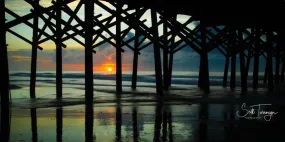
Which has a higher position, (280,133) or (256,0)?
(256,0)

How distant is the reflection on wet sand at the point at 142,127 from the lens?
496cm

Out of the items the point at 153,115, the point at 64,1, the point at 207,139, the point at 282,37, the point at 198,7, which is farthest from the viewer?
Answer: the point at 282,37

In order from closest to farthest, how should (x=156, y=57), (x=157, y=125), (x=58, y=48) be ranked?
(x=157, y=125) → (x=58, y=48) → (x=156, y=57)

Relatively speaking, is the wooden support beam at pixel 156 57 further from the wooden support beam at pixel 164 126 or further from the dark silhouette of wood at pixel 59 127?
the dark silhouette of wood at pixel 59 127

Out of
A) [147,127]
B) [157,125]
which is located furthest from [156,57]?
[147,127]

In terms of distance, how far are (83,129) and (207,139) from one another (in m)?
1.94

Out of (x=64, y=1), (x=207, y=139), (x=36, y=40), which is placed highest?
(x=64, y=1)

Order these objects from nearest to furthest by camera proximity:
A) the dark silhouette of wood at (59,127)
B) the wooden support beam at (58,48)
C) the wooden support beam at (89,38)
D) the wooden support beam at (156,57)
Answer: the dark silhouette of wood at (59,127), the wooden support beam at (89,38), the wooden support beam at (58,48), the wooden support beam at (156,57)

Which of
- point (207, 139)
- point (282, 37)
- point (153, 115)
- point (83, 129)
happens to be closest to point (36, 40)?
point (153, 115)

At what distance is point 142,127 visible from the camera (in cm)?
577

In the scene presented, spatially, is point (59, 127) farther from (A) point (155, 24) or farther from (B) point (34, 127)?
(A) point (155, 24)

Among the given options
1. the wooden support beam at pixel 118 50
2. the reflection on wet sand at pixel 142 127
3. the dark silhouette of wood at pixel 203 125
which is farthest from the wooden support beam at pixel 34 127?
the wooden support beam at pixel 118 50

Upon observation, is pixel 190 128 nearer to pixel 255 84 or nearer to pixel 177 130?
pixel 177 130

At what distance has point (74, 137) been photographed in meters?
4.96
